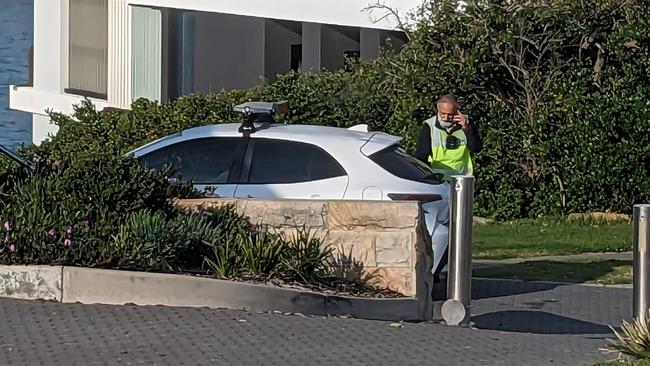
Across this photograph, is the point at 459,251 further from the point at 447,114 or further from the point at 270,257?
the point at 447,114

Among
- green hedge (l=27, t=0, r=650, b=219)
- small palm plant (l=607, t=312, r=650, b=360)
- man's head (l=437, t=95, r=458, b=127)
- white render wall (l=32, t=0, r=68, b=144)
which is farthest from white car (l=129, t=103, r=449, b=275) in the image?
white render wall (l=32, t=0, r=68, b=144)

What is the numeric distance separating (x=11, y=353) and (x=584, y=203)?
11544 mm

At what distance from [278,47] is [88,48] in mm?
4556

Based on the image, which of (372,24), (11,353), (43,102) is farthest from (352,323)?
(43,102)

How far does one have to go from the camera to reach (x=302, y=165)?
11180 millimetres

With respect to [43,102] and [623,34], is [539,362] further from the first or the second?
[43,102]

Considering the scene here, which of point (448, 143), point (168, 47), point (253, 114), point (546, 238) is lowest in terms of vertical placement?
point (546, 238)

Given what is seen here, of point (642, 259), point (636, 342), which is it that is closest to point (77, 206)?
point (642, 259)

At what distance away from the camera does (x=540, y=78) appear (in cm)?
1767

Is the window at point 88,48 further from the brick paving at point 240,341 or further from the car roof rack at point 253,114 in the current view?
the brick paving at point 240,341

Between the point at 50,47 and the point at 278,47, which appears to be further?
the point at 278,47

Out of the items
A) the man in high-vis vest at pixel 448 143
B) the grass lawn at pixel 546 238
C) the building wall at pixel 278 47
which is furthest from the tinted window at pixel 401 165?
the building wall at pixel 278 47

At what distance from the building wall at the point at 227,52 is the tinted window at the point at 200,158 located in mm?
15599

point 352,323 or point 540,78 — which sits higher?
point 540,78
